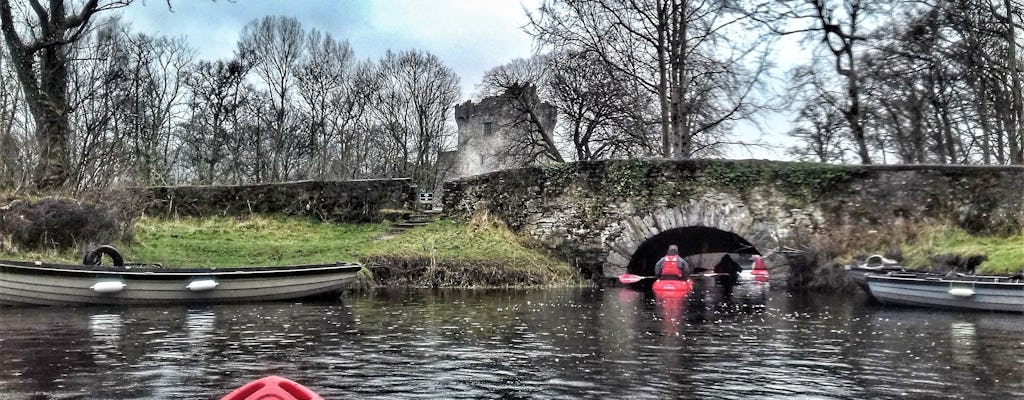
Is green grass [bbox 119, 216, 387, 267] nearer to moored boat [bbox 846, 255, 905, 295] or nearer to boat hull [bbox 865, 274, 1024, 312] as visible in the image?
moored boat [bbox 846, 255, 905, 295]

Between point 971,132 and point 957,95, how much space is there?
2.03m

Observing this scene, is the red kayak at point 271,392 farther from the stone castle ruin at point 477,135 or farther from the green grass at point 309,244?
the stone castle ruin at point 477,135

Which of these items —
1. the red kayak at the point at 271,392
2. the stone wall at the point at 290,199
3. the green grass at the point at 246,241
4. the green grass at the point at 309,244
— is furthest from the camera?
the stone wall at the point at 290,199

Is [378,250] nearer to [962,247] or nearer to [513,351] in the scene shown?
[513,351]

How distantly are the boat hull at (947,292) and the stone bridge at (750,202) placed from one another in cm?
367

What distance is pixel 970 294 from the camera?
504 inches

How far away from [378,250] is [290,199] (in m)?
5.39

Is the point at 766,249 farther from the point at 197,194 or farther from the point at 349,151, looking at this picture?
the point at 349,151

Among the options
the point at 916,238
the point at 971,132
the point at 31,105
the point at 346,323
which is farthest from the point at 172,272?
the point at 971,132

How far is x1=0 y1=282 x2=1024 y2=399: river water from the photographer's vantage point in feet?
21.3

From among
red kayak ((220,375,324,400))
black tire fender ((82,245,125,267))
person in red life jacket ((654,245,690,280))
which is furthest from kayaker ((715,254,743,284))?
red kayak ((220,375,324,400))

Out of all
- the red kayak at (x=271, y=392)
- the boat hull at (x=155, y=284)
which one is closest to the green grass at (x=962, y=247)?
the boat hull at (x=155, y=284)

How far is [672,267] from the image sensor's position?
56.2 feet

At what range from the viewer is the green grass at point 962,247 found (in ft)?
49.4
